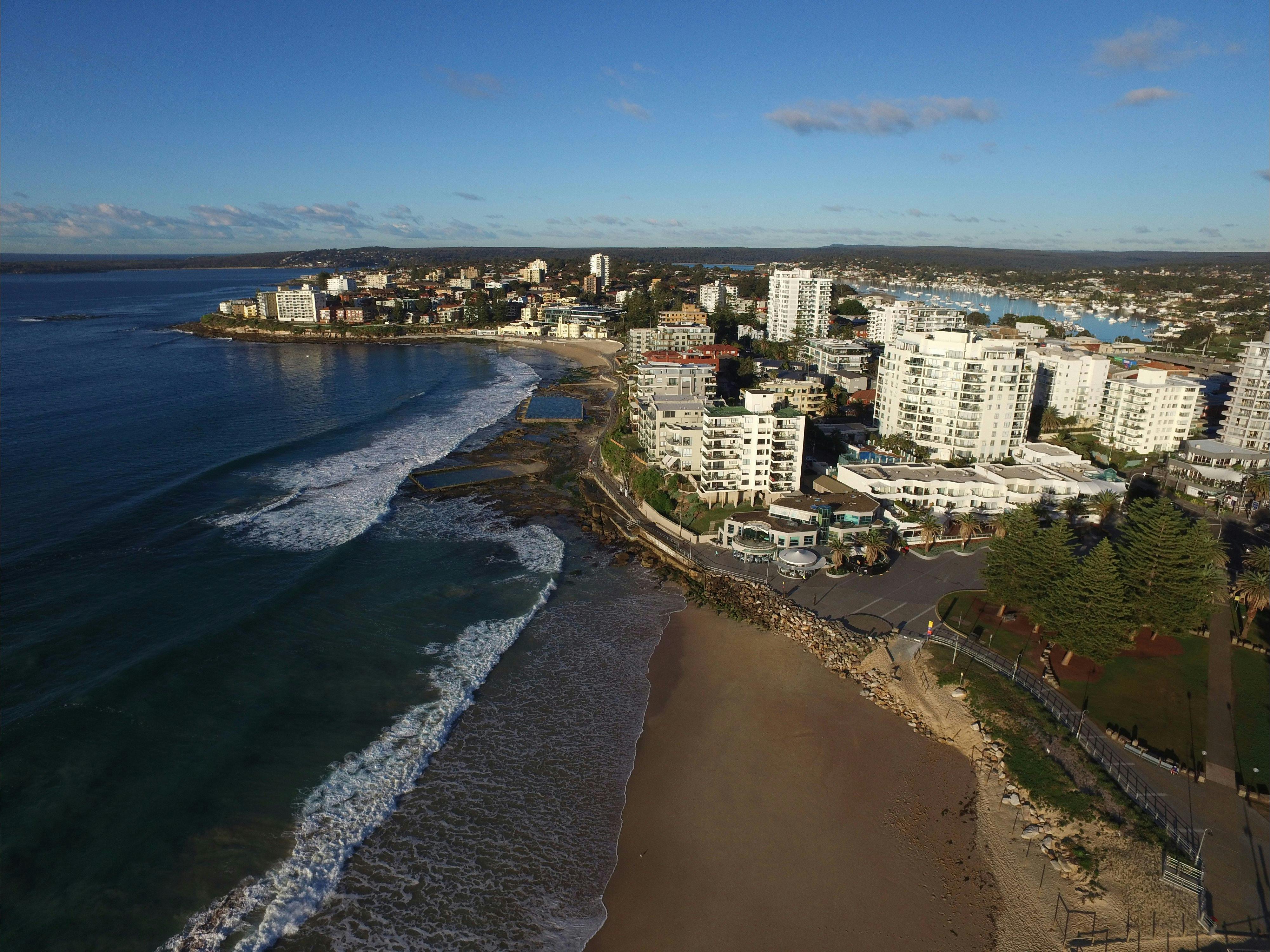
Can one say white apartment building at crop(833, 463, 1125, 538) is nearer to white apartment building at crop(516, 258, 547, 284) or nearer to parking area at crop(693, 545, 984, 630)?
parking area at crop(693, 545, 984, 630)

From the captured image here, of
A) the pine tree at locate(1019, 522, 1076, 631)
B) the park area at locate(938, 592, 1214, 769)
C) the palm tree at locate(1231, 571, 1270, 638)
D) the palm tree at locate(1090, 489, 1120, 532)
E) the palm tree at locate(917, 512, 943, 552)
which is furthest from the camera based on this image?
the palm tree at locate(1090, 489, 1120, 532)

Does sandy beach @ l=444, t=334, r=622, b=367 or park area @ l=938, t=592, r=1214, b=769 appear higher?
sandy beach @ l=444, t=334, r=622, b=367

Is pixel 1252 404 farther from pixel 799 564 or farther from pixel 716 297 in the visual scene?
pixel 716 297

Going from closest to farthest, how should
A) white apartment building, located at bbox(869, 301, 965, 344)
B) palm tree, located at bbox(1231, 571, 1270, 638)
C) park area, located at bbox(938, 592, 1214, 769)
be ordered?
park area, located at bbox(938, 592, 1214, 769) → palm tree, located at bbox(1231, 571, 1270, 638) → white apartment building, located at bbox(869, 301, 965, 344)

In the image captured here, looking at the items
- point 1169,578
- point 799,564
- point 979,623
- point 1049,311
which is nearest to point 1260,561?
point 1169,578

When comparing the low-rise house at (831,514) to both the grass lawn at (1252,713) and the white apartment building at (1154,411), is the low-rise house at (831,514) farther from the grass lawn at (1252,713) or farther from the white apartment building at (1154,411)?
the white apartment building at (1154,411)

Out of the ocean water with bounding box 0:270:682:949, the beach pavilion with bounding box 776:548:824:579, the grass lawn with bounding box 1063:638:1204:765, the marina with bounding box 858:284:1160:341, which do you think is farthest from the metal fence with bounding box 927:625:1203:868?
the marina with bounding box 858:284:1160:341

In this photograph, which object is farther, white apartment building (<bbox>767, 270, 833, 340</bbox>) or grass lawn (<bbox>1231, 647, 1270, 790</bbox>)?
white apartment building (<bbox>767, 270, 833, 340</bbox>)
